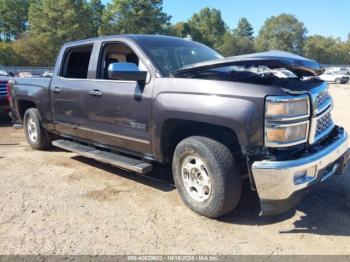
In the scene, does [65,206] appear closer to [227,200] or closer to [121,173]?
[121,173]

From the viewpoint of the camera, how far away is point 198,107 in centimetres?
370

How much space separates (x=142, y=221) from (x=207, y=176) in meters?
0.82

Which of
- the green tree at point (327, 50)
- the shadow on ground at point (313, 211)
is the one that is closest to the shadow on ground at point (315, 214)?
the shadow on ground at point (313, 211)

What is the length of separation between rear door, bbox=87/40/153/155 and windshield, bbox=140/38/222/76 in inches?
7.0

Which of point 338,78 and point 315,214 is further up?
point 315,214

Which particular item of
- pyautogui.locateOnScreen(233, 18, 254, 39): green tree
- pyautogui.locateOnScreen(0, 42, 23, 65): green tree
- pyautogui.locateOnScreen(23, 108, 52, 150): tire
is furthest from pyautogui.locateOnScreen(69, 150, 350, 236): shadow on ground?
pyautogui.locateOnScreen(233, 18, 254, 39): green tree

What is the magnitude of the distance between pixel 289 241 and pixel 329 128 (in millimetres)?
1381

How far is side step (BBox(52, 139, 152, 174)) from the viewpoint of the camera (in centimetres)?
443

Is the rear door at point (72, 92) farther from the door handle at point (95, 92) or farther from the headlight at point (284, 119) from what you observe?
the headlight at point (284, 119)

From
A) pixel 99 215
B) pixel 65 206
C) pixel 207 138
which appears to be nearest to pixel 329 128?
pixel 207 138

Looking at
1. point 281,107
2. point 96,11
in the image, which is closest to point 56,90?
point 281,107

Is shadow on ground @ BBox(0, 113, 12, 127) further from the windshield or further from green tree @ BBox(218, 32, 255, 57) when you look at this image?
green tree @ BBox(218, 32, 255, 57)

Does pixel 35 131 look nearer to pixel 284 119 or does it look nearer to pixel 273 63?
pixel 273 63

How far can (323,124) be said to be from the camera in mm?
3881
